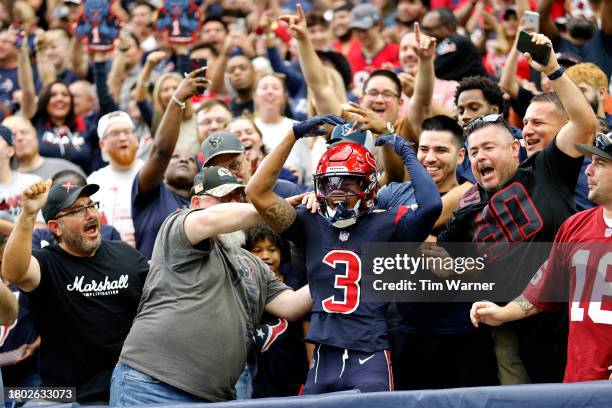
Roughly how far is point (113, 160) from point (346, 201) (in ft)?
11.7

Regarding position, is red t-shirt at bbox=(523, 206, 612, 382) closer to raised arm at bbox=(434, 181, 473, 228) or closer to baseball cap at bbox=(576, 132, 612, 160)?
baseball cap at bbox=(576, 132, 612, 160)

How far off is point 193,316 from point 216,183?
0.86 meters

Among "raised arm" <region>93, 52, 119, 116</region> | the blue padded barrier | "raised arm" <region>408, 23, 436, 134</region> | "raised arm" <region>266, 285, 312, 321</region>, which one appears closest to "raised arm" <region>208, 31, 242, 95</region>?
"raised arm" <region>93, 52, 119, 116</region>

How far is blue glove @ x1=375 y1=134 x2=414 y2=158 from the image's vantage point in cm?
618

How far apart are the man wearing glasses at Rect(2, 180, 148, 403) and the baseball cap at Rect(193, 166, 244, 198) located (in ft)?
2.50

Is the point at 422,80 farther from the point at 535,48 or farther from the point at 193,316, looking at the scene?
the point at 193,316

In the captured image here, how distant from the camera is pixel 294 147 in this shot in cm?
970

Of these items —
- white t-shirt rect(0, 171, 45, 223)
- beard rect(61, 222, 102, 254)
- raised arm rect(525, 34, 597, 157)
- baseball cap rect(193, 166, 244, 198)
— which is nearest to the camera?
raised arm rect(525, 34, 597, 157)

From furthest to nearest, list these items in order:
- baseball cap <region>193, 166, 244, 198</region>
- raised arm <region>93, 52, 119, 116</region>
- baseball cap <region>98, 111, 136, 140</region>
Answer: raised arm <region>93, 52, 119, 116</region>, baseball cap <region>98, 111, 136, 140</region>, baseball cap <region>193, 166, 244, 198</region>

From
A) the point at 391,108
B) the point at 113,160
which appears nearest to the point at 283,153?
the point at 391,108

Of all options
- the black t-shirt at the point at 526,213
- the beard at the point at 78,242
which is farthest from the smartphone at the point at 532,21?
the beard at the point at 78,242

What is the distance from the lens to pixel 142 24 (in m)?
13.6

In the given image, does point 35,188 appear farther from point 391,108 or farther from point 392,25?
point 392,25

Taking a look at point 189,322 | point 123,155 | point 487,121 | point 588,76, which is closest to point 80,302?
point 189,322
